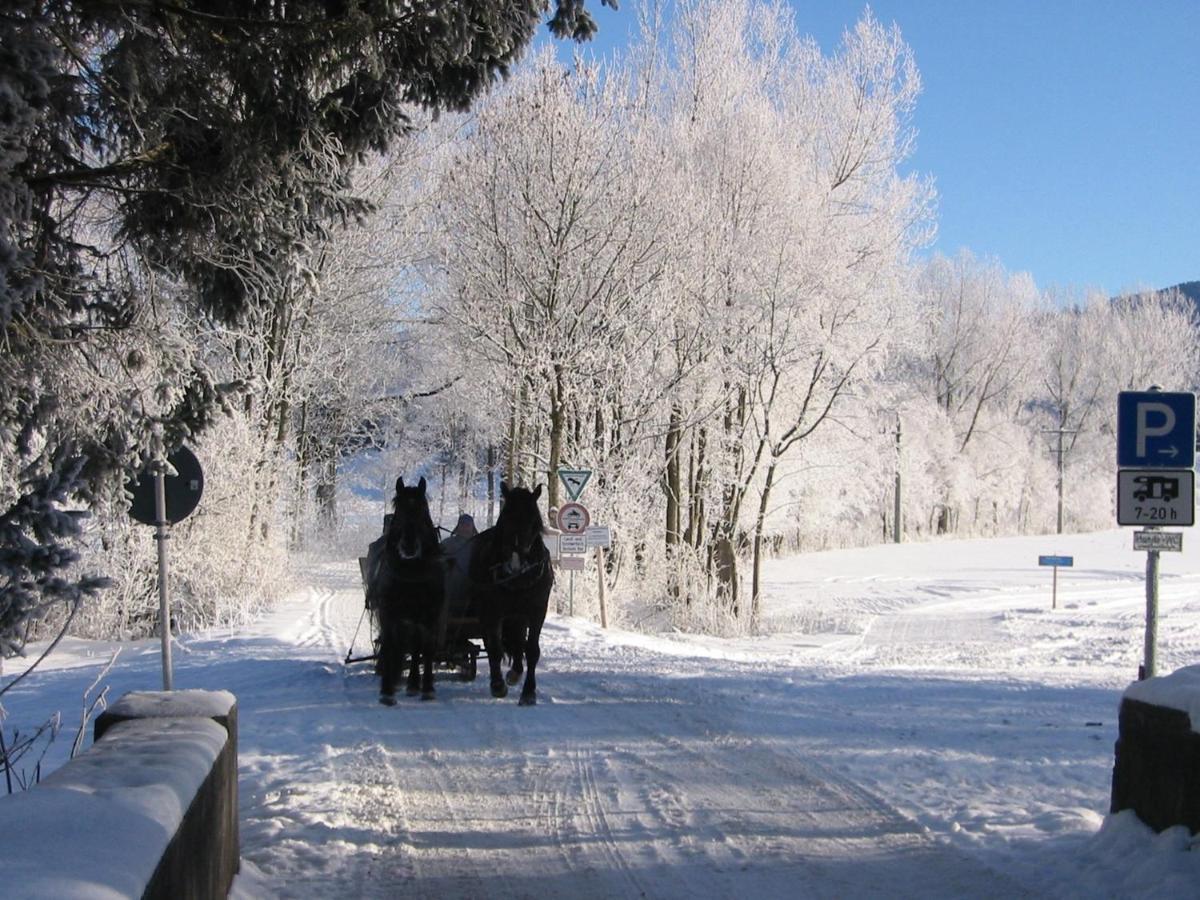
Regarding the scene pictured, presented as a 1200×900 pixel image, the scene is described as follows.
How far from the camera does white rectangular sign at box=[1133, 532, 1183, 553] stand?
735 centimetres

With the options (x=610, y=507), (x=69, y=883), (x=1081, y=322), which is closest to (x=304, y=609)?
(x=610, y=507)

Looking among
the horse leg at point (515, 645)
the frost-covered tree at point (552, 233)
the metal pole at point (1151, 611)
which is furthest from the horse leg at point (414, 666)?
the frost-covered tree at point (552, 233)

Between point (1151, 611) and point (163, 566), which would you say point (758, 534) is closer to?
point (1151, 611)

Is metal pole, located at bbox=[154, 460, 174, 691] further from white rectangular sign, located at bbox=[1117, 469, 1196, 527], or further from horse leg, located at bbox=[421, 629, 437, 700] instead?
white rectangular sign, located at bbox=[1117, 469, 1196, 527]

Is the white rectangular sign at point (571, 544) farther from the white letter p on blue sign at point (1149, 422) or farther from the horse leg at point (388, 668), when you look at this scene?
the white letter p on blue sign at point (1149, 422)

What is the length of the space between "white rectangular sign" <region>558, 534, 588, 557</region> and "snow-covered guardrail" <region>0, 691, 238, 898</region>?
12854 mm

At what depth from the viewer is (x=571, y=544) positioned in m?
18.1

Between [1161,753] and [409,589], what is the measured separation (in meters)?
6.42

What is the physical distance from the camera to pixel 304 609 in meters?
20.3

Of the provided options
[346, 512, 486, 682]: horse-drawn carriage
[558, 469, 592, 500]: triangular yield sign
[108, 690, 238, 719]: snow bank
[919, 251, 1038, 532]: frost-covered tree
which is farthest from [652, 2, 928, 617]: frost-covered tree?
[919, 251, 1038, 532]: frost-covered tree

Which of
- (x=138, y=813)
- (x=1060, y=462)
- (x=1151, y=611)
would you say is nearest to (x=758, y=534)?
(x=1151, y=611)

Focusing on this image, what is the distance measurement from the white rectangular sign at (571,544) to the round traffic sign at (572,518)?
0.09 meters

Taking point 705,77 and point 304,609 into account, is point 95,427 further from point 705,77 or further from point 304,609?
point 705,77

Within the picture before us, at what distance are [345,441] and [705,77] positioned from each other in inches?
585
